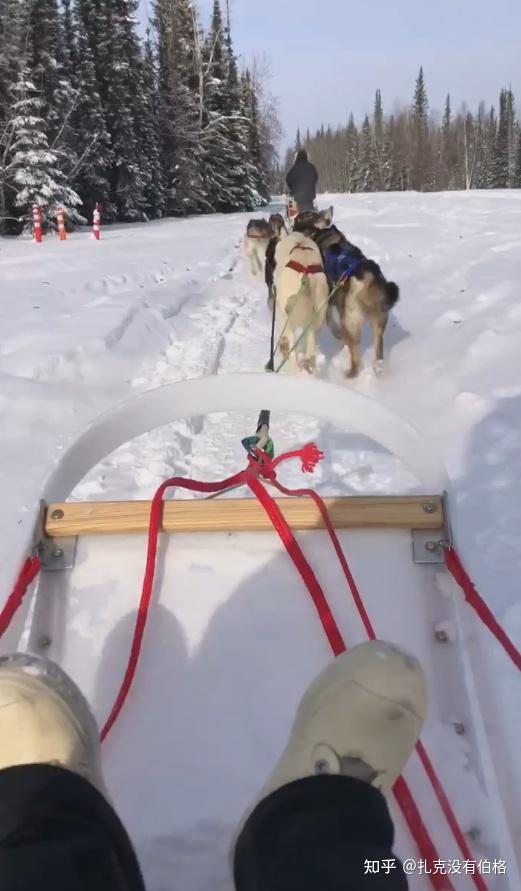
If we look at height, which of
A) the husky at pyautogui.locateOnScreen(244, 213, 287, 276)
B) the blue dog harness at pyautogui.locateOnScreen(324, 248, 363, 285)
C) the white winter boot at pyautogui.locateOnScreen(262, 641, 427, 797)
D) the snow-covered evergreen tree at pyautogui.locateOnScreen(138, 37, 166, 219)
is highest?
the snow-covered evergreen tree at pyautogui.locateOnScreen(138, 37, 166, 219)

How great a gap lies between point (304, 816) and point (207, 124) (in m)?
31.9

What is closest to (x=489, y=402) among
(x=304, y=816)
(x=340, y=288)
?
(x=340, y=288)

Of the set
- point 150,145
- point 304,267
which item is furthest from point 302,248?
point 150,145

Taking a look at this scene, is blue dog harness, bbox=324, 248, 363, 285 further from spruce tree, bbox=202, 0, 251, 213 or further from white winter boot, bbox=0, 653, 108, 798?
spruce tree, bbox=202, 0, 251, 213

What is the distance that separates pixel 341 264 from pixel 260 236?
3941 millimetres

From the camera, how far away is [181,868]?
1420mm

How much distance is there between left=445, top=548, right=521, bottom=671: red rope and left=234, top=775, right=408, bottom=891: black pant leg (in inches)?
22.7

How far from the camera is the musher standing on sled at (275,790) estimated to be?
1.03 m

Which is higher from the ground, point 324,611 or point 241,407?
point 241,407

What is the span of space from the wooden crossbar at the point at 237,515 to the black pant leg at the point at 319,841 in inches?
31.0

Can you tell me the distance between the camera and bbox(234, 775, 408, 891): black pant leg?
1.03 m

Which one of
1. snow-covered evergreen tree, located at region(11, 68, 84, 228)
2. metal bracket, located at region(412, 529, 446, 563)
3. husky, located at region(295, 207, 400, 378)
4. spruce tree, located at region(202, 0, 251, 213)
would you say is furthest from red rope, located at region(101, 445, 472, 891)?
spruce tree, located at region(202, 0, 251, 213)

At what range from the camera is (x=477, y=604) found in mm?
1708

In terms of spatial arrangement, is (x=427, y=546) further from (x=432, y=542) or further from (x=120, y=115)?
(x=120, y=115)
